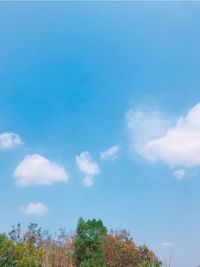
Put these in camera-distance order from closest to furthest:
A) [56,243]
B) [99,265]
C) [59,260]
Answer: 1. [99,265]
2. [59,260]
3. [56,243]

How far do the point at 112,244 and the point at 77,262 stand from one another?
262cm

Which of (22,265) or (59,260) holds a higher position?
(59,260)

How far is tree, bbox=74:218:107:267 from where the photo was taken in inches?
894

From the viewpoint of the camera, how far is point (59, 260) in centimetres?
2445

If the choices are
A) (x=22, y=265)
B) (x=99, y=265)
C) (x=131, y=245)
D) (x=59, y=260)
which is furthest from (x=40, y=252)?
(x=131, y=245)

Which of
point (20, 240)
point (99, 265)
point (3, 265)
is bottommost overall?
point (3, 265)

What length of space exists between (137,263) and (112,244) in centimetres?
180

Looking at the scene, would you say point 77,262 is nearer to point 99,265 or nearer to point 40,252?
point 99,265

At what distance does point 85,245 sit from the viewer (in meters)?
23.0

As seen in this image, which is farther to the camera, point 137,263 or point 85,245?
point 137,263

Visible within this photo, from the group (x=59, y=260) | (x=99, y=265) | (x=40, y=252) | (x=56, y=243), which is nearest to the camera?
(x=40, y=252)

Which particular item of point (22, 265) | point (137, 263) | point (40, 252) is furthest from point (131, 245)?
point (22, 265)

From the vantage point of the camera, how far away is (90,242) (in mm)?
22938

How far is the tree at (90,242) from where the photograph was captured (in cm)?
2271
